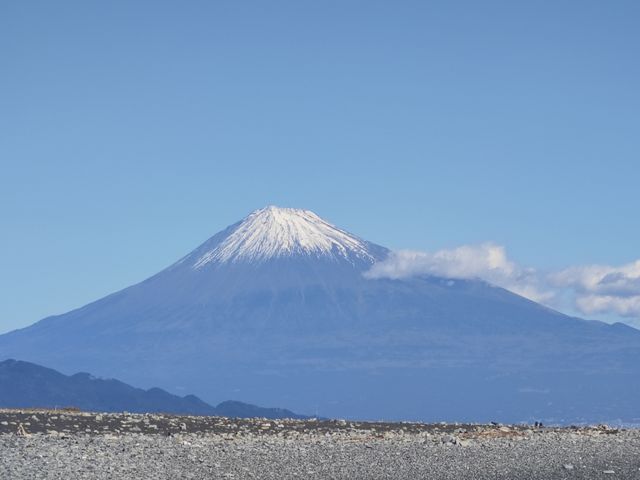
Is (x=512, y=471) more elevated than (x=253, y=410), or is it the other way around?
(x=253, y=410)

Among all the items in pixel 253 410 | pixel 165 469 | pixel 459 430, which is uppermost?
pixel 253 410

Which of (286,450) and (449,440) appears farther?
(449,440)

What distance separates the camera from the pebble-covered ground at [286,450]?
2545 centimetres

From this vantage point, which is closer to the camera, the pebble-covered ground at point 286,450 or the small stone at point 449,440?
the pebble-covered ground at point 286,450

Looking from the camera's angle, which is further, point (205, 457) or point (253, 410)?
point (253, 410)

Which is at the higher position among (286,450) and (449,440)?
(449,440)

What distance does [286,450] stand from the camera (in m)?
28.7

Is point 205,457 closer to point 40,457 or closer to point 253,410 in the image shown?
point 40,457

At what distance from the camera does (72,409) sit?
1464 inches

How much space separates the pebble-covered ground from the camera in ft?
83.5

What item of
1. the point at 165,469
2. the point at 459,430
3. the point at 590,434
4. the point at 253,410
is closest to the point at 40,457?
the point at 165,469

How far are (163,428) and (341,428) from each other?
17.4 feet

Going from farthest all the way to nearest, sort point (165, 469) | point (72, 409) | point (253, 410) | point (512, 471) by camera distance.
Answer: point (253, 410) → point (72, 409) → point (512, 471) → point (165, 469)

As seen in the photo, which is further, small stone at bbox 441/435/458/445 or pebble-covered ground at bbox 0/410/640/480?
small stone at bbox 441/435/458/445
